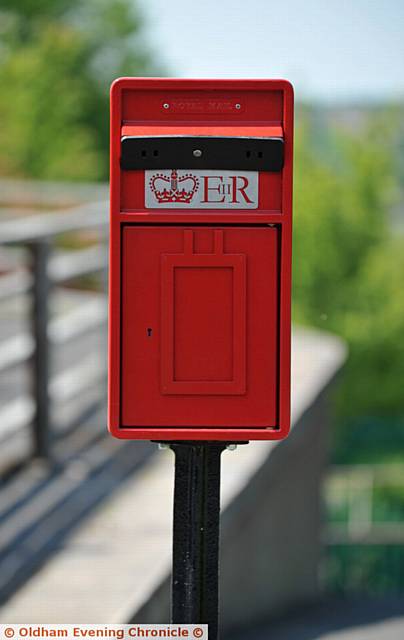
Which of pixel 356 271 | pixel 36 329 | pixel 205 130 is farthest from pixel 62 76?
pixel 205 130

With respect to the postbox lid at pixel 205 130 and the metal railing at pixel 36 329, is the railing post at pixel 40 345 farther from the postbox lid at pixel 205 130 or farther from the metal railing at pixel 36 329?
the postbox lid at pixel 205 130

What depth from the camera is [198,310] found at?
1.43m

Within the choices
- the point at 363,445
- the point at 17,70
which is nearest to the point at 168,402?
the point at 363,445

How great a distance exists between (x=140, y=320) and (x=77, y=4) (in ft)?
159

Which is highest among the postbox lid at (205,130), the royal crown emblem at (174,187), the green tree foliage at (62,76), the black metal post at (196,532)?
the green tree foliage at (62,76)

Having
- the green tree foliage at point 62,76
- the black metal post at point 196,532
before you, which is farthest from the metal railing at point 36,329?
the green tree foliage at point 62,76

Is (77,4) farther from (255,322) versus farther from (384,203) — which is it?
(255,322)

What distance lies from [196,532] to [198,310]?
0.33m

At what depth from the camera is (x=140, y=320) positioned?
144cm

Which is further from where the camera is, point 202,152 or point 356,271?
point 356,271

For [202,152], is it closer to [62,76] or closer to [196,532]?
[196,532]

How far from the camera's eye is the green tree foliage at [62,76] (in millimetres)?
38062

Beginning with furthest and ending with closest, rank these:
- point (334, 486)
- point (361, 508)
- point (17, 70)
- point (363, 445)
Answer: point (17, 70), point (363, 445), point (334, 486), point (361, 508)

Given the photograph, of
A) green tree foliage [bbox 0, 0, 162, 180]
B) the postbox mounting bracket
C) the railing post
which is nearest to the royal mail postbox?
the postbox mounting bracket
